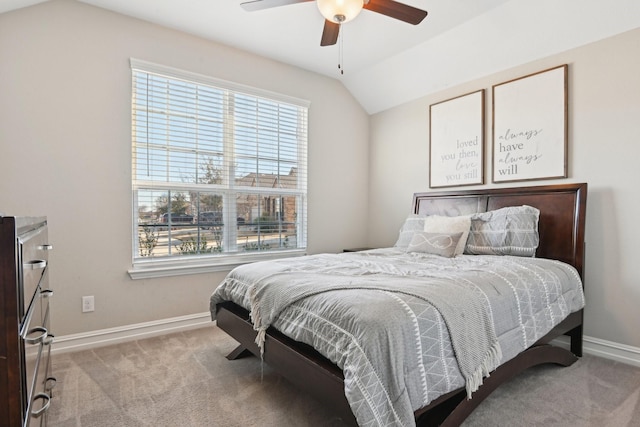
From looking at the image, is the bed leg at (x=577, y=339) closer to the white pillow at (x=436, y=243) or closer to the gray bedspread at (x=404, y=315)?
the gray bedspread at (x=404, y=315)

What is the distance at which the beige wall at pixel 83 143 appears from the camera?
2406 mm

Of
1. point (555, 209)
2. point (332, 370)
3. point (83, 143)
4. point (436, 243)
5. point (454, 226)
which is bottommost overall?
point (332, 370)

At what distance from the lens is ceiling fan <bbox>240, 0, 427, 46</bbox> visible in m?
1.87

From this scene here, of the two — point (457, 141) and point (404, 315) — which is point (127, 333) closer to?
point (404, 315)

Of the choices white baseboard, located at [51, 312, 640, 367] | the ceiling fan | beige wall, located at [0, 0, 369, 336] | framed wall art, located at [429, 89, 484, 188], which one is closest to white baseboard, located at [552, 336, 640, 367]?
white baseboard, located at [51, 312, 640, 367]

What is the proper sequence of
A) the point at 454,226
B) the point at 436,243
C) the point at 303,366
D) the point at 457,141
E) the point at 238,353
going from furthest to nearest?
the point at 457,141 → the point at 454,226 → the point at 436,243 → the point at 238,353 → the point at 303,366

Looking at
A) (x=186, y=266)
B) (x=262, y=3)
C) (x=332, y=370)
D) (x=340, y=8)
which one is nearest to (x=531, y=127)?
(x=340, y=8)

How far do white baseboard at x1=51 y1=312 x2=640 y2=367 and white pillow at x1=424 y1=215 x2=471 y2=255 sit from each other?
1.09 m

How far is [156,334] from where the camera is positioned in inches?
116

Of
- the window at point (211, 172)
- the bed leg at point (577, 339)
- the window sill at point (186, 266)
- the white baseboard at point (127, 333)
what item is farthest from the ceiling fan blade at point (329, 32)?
the bed leg at point (577, 339)

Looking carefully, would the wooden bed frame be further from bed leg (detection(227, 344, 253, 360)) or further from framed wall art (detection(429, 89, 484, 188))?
framed wall art (detection(429, 89, 484, 188))

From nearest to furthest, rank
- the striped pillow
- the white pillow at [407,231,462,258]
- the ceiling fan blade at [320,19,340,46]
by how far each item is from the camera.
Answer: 1. the ceiling fan blade at [320,19,340,46]
2. the striped pillow
3. the white pillow at [407,231,462,258]

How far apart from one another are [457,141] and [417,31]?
3.72ft

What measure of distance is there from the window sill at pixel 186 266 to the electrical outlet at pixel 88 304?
32 centimetres
